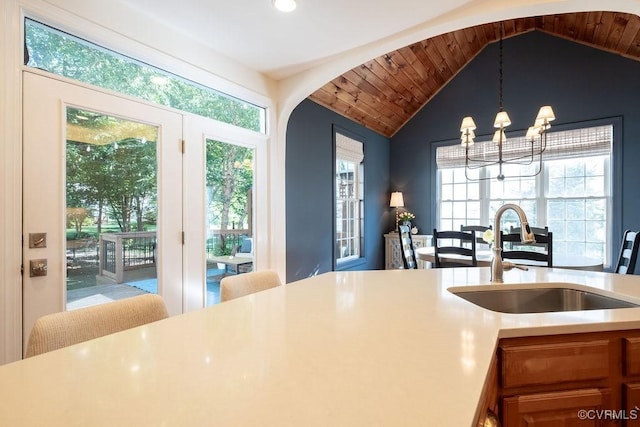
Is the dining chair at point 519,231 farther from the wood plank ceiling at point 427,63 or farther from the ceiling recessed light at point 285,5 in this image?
the ceiling recessed light at point 285,5

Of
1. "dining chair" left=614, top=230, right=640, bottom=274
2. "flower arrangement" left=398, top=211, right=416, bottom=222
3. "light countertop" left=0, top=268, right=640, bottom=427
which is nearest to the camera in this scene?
"light countertop" left=0, top=268, right=640, bottom=427

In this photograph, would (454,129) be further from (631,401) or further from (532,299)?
(631,401)

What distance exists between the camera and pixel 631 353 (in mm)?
980

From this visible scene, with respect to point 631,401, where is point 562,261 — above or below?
above

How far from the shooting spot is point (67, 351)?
80 centimetres

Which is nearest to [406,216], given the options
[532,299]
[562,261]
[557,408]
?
[562,261]

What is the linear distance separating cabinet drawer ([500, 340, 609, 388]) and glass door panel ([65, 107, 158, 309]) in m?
Answer: 2.24

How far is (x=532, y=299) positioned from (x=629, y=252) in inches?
85.0

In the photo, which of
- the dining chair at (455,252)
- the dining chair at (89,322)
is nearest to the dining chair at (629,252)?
the dining chair at (455,252)

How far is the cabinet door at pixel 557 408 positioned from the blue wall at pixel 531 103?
4.15 m

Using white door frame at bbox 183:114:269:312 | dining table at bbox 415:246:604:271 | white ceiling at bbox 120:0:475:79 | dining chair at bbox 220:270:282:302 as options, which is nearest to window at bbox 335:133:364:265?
dining table at bbox 415:246:604:271

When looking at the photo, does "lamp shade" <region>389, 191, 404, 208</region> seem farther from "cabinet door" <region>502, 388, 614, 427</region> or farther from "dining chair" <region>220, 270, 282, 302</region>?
"cabinet door" <region>502, 388, 614, 427</region>

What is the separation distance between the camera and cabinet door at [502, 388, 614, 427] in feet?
2.98

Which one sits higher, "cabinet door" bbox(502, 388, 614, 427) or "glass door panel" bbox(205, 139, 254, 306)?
"glass door panel" bbox(205, 139, 254, 306)
